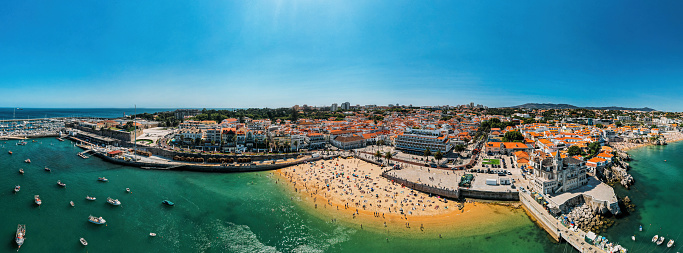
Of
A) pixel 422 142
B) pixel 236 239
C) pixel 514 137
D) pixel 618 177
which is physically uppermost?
pixel 514 137

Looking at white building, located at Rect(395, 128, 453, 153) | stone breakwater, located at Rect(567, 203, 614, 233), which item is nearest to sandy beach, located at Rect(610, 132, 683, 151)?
white building, located at Rect(395, 128, 453, 153)

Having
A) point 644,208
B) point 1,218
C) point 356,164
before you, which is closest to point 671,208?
point 644,208

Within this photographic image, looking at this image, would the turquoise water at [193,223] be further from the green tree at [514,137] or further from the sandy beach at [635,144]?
the sandy beach at [635,144]

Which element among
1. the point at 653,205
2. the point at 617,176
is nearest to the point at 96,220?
the point at 653,205

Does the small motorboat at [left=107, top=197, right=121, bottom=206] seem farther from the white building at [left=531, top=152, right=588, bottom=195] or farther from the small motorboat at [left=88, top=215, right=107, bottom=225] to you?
the white building at [left=531, top=152, right=588, bottom=195]

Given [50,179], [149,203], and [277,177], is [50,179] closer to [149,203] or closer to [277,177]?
[149,203]

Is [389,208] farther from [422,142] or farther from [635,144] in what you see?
[635,144]

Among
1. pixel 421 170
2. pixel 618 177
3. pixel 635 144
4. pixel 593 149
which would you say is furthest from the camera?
pixel 635 144

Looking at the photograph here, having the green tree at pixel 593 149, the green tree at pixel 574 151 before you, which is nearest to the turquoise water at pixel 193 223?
the green tree at pixel 574 151
